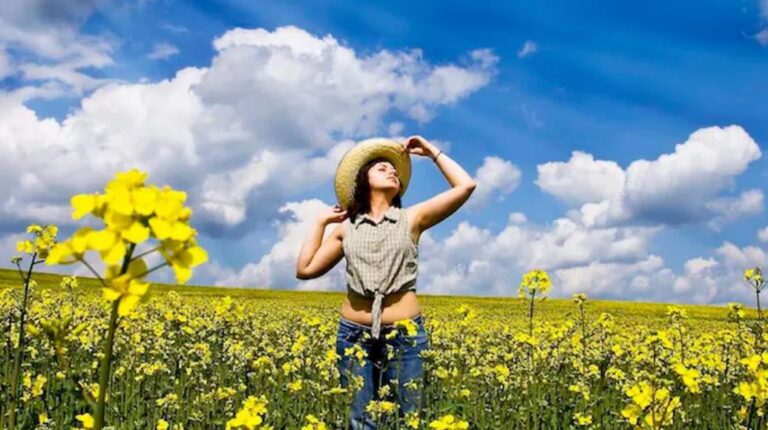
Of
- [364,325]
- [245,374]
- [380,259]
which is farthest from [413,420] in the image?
[245,374]

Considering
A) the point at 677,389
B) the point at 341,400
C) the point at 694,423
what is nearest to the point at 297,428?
the point at 341,400

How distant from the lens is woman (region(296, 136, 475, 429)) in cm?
561

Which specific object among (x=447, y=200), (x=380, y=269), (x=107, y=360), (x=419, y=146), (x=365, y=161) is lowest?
(x=107, y=360)

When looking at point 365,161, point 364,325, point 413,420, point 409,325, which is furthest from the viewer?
point 365,161

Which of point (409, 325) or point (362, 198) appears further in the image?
point (362, 198)

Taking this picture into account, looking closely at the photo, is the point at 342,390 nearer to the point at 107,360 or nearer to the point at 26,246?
the point at 26,246

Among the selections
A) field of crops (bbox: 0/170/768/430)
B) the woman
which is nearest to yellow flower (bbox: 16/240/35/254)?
field of crops (bbox: 0/170/768/430)

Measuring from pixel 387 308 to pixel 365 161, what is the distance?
4.57 feet

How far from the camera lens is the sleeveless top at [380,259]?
5.62m

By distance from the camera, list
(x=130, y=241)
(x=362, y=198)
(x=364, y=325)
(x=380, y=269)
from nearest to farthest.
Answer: (x=130, y=241) → (x=380, y=269) → (x=364, y=325) → (x=362, y=198)

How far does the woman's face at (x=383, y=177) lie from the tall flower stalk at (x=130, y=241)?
14.7 feet

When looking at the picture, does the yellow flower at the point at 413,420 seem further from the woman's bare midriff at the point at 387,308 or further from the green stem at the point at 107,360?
the green stem at the point at 107,360

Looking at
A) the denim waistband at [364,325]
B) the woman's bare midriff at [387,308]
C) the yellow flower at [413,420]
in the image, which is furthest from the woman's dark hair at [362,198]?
the yellow flower at [413,420]

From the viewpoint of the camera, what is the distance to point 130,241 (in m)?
1.53
